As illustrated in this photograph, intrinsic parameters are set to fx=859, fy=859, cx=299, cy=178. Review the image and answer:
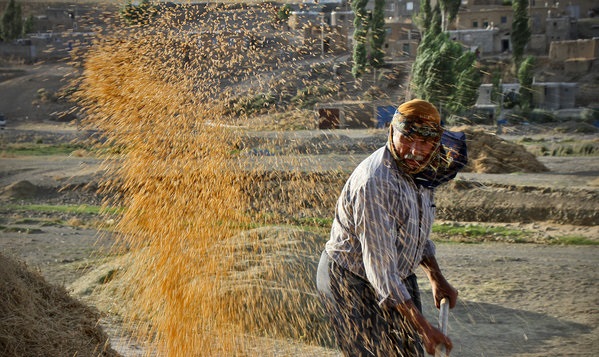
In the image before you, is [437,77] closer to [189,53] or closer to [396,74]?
[396,74]

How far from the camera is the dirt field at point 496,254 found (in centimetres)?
795

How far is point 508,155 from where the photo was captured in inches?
958

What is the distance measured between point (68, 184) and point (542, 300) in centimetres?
1446

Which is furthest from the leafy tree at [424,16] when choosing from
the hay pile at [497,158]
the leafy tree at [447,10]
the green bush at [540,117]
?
the hay pile at [497,158]

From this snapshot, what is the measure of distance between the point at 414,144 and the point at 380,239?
1.46 ft

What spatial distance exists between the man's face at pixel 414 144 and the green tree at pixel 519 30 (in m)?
45.5

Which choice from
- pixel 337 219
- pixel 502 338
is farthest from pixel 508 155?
pixel 337 219

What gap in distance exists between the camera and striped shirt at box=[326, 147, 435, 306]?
346 centimetres

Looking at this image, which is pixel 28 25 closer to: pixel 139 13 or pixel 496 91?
pixel 496 91

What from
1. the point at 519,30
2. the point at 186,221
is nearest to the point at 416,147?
the point at 186,221

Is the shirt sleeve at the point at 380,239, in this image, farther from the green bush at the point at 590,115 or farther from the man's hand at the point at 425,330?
the green bush at the point at 590,115

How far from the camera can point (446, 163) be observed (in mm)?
3893

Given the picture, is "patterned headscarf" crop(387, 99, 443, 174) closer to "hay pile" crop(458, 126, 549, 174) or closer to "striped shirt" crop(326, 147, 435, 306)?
"striped shirt" crop(326, 147, 435, 306)

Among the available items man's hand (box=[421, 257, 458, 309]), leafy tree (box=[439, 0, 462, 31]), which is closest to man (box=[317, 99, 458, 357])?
→ man's hand (box=[421, 257, 458, 309])
